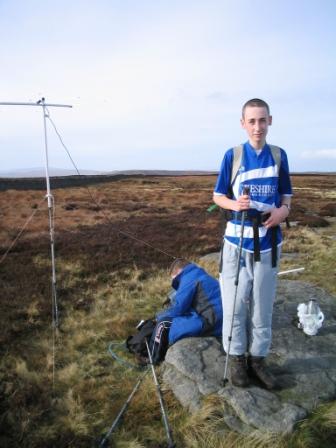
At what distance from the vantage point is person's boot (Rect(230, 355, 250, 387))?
4.05 meters

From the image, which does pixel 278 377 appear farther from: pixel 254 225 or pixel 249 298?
pixel 254 225

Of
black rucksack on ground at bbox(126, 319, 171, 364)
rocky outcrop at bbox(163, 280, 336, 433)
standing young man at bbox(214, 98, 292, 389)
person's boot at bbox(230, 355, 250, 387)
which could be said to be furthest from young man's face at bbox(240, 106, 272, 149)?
black rucksack on ground at bbox(126, 319, 171, 364)

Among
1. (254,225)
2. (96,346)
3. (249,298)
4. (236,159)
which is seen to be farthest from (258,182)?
(96,346)

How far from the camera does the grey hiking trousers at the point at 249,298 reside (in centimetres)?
383

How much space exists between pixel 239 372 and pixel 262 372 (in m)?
0.26

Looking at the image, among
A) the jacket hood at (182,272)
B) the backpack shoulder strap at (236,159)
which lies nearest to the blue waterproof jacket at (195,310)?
the jacket hood at (182,272)

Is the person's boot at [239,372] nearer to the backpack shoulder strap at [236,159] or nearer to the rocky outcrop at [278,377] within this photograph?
the rocky outcrop at [278,377]

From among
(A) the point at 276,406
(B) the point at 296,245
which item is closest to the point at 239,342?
(A) the point at 276,406

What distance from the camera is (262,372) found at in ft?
13.6

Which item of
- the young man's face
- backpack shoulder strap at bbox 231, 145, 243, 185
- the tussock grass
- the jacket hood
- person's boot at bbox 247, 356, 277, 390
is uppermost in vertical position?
the young man's face

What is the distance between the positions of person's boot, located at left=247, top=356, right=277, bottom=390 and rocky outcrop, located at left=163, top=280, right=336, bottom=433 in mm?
79

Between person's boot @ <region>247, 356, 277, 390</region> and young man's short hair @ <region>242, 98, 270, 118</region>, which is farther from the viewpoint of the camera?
person's boot @ <region>247, 356, 277, 390</region>

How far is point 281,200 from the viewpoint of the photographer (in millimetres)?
3855

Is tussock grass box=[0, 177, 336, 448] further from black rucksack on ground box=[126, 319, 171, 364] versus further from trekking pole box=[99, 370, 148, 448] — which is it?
black rucksack on ground box=[126, 319, 171, 364]
